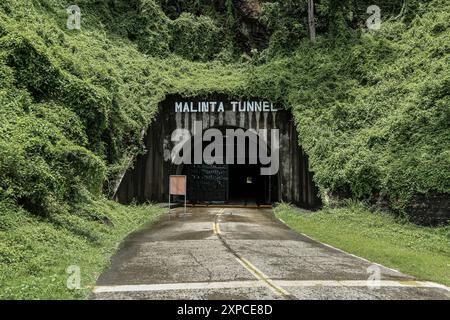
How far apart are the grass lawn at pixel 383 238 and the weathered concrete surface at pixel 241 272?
32.9 inches

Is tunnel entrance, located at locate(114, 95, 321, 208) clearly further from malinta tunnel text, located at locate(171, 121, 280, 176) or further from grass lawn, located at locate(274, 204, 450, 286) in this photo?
grass lawn, located at locate(274, 204, 450, 286)

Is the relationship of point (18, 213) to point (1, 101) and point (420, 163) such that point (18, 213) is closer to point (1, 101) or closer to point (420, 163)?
point (1, 101)

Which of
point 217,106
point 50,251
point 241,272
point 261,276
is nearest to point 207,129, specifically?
point 217,106

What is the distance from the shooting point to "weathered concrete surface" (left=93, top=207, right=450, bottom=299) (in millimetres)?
7691

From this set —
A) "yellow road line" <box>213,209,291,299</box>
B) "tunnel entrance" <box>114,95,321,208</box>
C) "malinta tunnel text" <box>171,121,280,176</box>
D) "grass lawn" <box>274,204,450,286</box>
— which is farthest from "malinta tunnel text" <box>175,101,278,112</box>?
"yellow road line" <box>213,209,291,299</box>

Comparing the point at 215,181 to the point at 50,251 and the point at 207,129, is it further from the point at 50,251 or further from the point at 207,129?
the point at 50,251

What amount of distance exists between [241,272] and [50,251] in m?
4.80

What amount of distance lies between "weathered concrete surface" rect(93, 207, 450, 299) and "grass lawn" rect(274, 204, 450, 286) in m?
0.83

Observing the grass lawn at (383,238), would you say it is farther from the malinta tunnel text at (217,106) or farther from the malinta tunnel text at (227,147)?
the malinta tunnel text at (217,106)

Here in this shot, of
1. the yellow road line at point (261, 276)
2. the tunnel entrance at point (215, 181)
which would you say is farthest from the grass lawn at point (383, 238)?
the tunnel entrance at point (215, 181)

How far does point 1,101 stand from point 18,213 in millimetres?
4436

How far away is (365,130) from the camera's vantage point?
71.4 feet

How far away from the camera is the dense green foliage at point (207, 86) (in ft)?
44.9

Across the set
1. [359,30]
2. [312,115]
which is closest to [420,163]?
[312,115]
